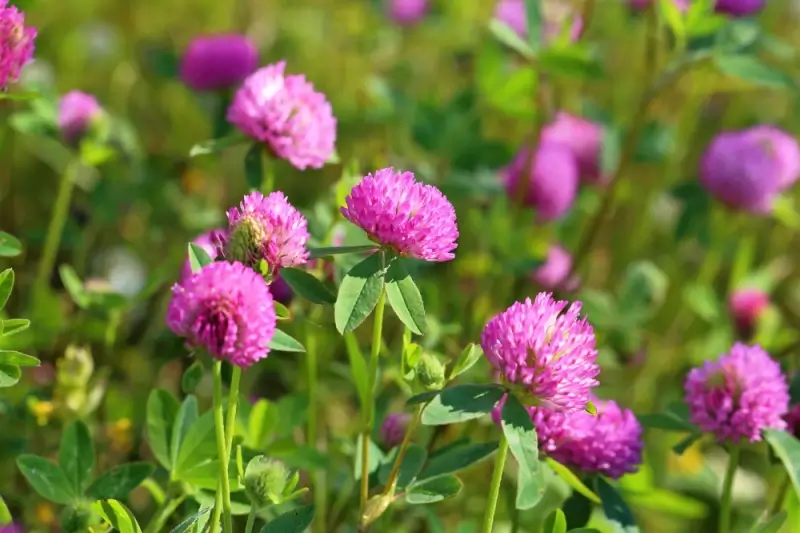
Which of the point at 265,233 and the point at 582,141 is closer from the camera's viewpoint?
the point at 265,233

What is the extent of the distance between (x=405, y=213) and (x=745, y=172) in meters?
1.25

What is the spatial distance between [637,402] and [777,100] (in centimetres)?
158

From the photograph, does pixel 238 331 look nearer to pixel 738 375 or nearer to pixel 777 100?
pixel 738 375

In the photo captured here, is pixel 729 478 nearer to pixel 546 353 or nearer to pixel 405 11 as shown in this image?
pixel 546 353

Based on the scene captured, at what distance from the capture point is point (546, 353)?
101 centimetres

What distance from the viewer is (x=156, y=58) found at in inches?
90.9

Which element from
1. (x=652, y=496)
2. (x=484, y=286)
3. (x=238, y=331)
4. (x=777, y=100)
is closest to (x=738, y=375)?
(x=652, y=496)

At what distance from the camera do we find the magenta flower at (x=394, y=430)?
138 cm

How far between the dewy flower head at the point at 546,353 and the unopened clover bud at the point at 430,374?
0.07m

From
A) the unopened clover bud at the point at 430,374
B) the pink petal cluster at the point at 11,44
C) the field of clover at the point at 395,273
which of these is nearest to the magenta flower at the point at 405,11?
the field of clover at the point at 395,273

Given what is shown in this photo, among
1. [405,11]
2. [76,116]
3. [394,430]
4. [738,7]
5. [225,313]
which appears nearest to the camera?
[225,313]

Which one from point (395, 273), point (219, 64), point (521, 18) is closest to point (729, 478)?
point (395, 273)

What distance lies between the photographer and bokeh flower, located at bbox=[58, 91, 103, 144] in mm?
1731

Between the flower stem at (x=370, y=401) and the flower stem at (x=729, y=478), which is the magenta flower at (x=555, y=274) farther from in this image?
the flower stem at (x=370, y=401)
